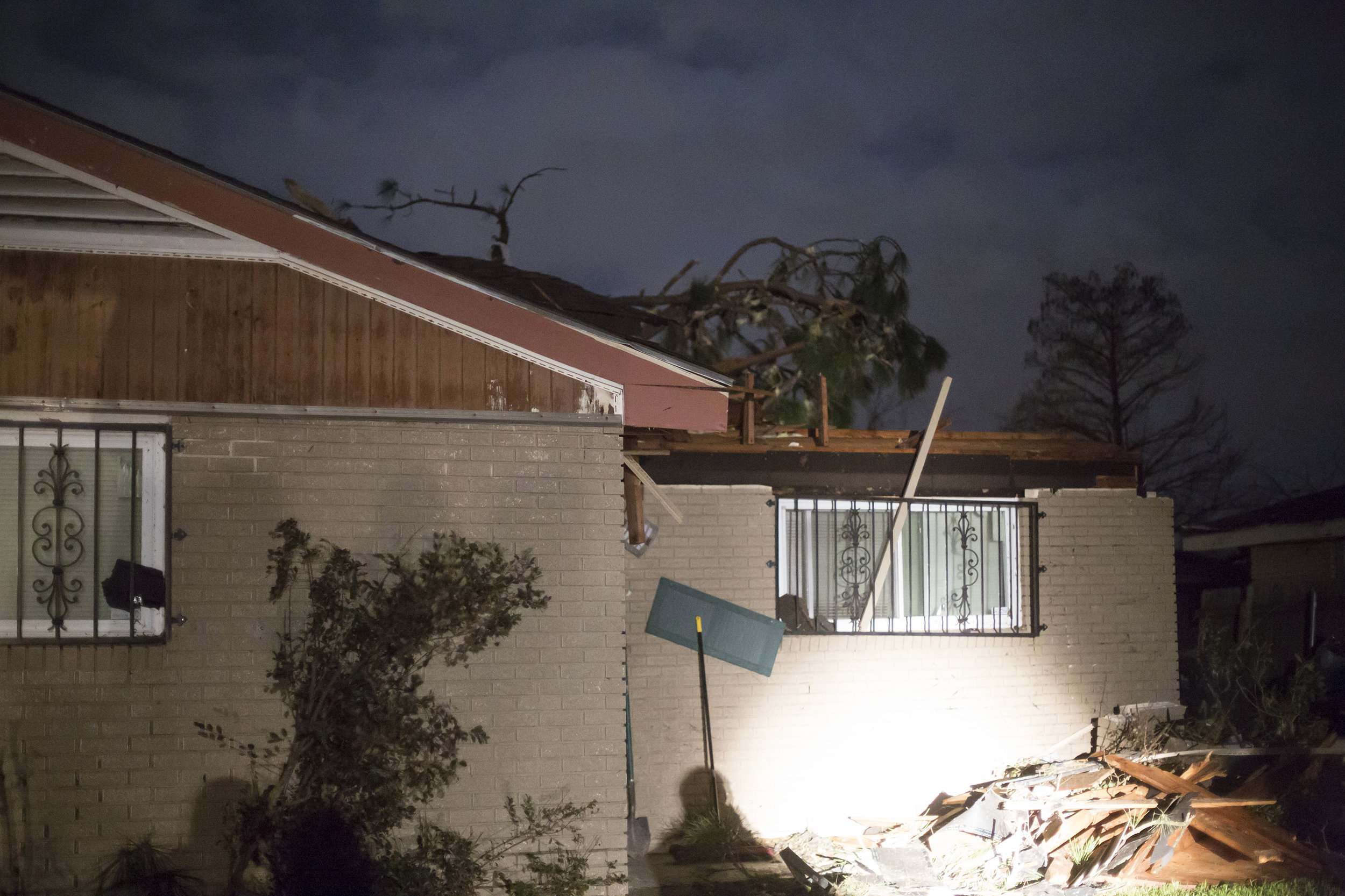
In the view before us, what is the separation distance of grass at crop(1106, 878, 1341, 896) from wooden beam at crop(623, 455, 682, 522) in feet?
11.5

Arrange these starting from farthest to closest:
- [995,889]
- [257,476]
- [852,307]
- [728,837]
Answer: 1. [852,307]
2. [728,837]
3. [995,889]
4. [257,476]

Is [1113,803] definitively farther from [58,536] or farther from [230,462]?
[58,536]

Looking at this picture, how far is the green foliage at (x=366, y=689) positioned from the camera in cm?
468

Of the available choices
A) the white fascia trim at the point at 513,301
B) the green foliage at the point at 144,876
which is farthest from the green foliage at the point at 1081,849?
the green foliage at the point at 144,876

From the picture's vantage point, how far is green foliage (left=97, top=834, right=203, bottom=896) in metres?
4.62

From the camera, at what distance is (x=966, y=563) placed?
26.1 feet

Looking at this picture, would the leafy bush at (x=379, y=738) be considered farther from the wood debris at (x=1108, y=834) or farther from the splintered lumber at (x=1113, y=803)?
the splintered lumber at (x=1113, y=803)

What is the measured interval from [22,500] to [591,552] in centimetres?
270

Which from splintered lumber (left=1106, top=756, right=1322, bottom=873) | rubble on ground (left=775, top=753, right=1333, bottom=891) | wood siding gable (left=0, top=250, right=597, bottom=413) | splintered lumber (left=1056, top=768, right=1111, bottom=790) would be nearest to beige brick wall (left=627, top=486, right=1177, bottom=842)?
rubble on ground (left=775, top=753, right=1333, bottom=891)

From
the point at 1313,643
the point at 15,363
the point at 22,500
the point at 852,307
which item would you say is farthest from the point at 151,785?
the point at 1313,643

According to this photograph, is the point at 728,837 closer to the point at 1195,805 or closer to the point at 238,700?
the point at 1195,805

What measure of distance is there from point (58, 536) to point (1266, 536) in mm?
12641

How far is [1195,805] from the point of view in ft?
20.4

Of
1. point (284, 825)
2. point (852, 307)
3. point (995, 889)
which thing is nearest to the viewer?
point (284, 825)
